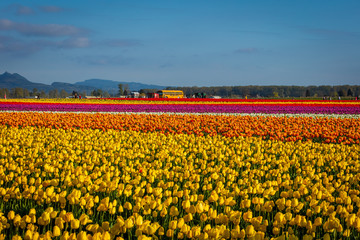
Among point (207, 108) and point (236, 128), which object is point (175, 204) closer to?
point (236, 128)

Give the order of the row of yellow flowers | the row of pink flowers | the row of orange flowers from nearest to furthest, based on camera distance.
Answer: the row of yellow flowers < the row of orange flowers < the row of pink flowers

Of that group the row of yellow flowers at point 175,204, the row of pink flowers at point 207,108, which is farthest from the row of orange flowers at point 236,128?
the row of pink flowers at point 207,108

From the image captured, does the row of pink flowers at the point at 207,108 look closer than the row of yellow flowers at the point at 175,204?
No

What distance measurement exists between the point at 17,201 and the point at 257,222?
308 centimetres

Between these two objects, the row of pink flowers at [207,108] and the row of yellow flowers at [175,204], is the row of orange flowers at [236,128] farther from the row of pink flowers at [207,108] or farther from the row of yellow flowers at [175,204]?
the row of pink flowers at [207,108]

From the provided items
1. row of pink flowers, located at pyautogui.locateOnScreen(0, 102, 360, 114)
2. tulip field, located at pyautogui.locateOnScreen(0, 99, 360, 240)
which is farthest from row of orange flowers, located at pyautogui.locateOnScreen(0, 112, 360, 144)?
row of pink flowers, located at pyautogui.locateOnScreen(0, 102, 360, 114)

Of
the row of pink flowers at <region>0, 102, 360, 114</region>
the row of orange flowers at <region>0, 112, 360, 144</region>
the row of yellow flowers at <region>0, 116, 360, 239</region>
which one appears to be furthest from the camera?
the row of pink flowers at <region>0, 102, 360, 114</region>

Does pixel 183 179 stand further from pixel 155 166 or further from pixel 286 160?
pixel 286 160

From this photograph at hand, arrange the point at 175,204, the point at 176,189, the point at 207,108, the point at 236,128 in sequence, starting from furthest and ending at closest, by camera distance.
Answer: the point at 207,108
the point at 236,128
the point at 175,204
the point at 176,189

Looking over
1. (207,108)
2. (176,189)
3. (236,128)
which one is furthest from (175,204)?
(207,108)

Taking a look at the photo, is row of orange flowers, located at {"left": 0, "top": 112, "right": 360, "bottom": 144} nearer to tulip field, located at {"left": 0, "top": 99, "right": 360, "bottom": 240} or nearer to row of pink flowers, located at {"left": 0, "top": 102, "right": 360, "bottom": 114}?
tulip field, located at {"left": 0, "top": 99, "right": 360, "bottom": 240}

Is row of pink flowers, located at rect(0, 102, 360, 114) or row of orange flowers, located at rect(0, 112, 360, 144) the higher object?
row of pink flowers, located at rect(0, 102, 360, 114)

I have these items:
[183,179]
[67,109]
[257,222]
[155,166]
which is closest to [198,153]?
[155,166]

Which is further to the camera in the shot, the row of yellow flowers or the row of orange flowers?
the row of orange flowers
